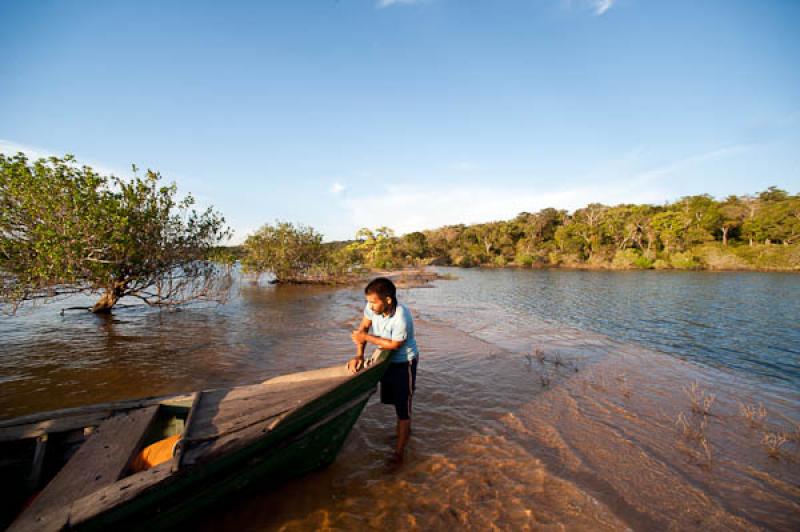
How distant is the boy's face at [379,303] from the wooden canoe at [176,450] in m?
0.54

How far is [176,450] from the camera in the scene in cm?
256

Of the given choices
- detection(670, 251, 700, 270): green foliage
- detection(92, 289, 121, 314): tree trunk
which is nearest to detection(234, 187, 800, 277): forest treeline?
detection(670, 251, 700, 270): green foliage

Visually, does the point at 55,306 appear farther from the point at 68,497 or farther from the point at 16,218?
the point at 68,497

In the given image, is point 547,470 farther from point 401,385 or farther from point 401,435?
point 401,385

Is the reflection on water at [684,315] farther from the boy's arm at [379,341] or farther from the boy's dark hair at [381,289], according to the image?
the boy's dark hair at [381,289]

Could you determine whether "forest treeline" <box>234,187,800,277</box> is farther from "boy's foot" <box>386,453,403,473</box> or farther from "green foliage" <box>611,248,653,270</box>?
"boy's foot" <box>386,453,403,473</box>

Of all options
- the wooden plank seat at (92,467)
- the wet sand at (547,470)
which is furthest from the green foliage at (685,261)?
the wooden plank seat at (92,467)

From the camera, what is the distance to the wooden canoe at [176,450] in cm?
226

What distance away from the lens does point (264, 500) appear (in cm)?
358

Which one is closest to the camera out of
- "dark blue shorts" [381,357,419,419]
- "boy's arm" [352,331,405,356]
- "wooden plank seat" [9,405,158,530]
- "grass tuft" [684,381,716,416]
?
"wooden plank seat" [9,405,158,530]

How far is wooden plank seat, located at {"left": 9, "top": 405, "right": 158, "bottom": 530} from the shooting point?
213 cm

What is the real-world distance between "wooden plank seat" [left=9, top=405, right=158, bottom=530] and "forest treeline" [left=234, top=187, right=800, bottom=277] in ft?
81.5

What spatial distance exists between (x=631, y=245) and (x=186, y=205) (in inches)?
2476

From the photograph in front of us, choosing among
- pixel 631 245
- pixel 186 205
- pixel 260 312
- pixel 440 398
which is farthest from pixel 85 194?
pixel 631 245
